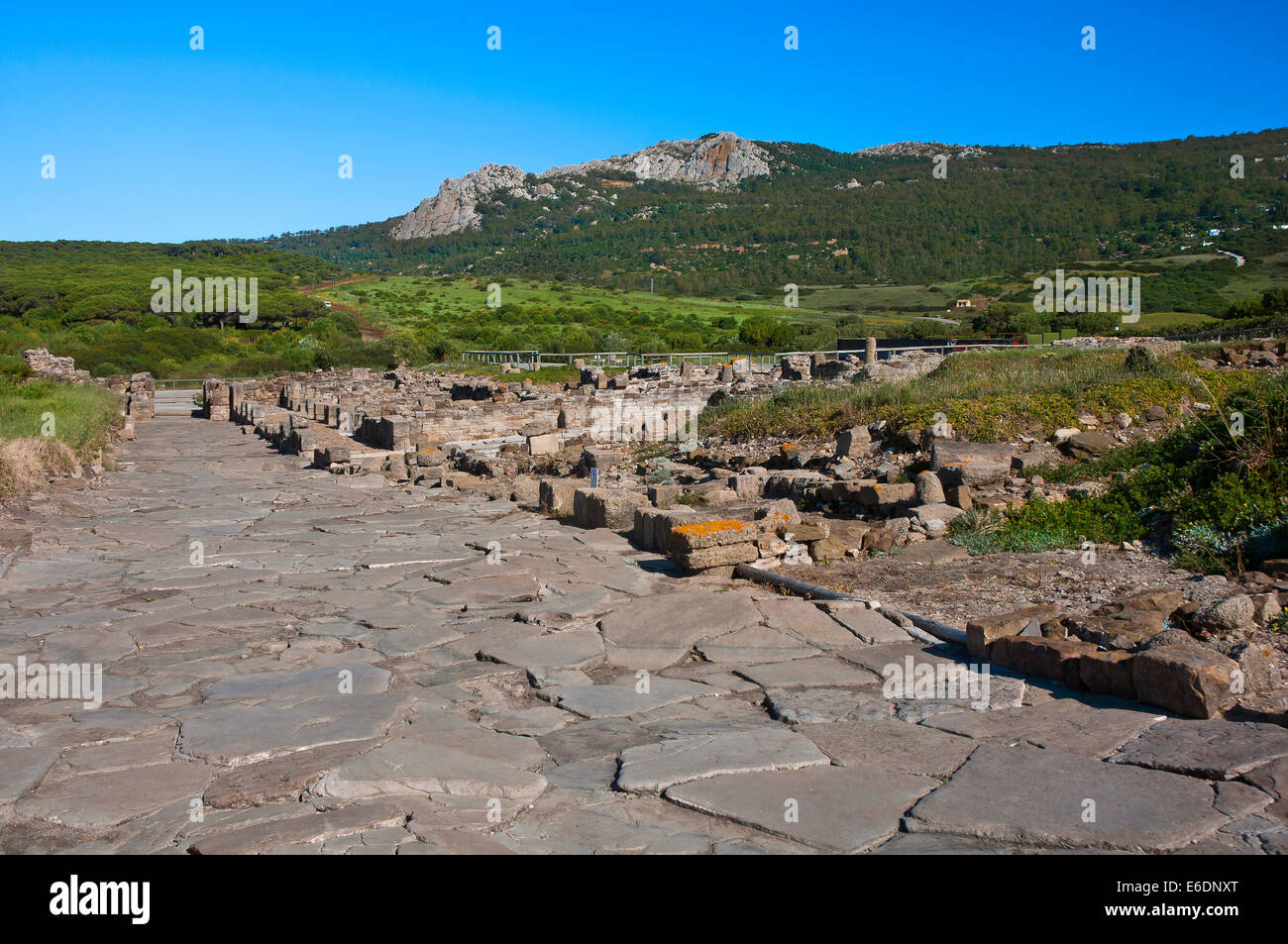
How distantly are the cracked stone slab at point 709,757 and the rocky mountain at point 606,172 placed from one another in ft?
448

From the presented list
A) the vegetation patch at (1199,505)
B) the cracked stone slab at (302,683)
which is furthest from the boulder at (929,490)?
the cracked stone slab at (302,683)

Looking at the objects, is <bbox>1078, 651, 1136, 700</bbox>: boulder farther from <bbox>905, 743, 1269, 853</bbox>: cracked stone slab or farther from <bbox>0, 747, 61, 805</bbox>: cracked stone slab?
<bbox>0, 747, 61, 805</bbox>: cracked stone slab

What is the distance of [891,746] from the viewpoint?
159 inches

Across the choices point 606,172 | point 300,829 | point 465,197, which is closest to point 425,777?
point 300,829

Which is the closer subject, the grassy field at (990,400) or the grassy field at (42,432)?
the grassy field at (42,432)

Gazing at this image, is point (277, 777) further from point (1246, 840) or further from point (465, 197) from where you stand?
point (465, 197)

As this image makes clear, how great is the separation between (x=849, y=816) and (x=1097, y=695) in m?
1.91

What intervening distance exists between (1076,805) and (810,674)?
1.86 m

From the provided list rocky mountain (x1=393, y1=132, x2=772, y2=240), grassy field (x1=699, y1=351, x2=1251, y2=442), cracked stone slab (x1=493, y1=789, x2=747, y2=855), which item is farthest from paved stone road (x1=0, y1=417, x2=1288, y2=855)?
rocky mountain (x1=393, y1=132, x2=772, y2=240)

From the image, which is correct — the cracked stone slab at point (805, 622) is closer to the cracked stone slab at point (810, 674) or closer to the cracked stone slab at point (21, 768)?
the cracked stone slab at point (810, 674)

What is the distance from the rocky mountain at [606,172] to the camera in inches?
5443

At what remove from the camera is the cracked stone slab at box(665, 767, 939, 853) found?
3225 mm

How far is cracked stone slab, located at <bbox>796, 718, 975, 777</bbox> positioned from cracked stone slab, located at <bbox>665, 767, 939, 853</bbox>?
0.31ft
